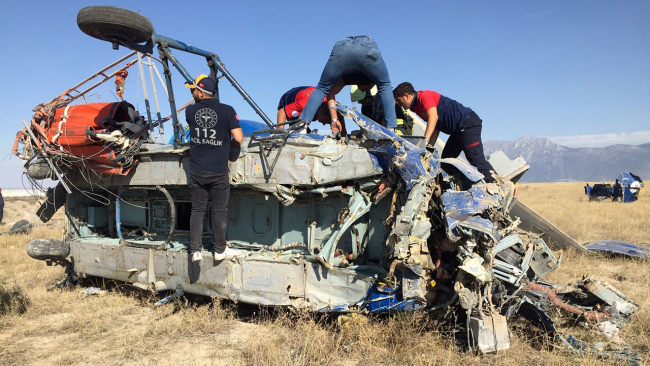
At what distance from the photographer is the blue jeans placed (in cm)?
489

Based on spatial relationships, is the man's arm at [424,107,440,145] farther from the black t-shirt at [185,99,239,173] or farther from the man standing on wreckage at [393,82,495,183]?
the black t-shirt at [185,99,239,173]

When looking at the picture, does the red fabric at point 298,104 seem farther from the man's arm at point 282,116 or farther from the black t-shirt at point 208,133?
the black t-shirt at point 208,133

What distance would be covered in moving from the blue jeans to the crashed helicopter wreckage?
0.58 meters

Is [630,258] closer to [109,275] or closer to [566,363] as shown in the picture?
[566,363]

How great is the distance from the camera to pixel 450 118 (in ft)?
17.5

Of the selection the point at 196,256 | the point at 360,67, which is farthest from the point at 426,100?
the point at 196,256

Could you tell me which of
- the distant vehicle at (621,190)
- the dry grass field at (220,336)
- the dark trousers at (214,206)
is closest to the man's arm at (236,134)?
the dark trousers at (214,206)

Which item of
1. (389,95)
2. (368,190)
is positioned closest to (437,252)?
(368,190)

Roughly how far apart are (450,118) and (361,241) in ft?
6.66

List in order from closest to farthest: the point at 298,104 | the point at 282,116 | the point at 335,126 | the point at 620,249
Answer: the point at 335,126, the point at 298,104, the point at 282,116, the point at 620,249

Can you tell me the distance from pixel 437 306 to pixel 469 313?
46cm

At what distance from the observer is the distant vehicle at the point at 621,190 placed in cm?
2012

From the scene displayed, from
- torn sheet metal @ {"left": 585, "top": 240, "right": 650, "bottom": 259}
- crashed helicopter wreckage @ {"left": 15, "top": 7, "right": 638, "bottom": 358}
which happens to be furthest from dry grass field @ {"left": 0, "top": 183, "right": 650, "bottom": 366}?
torn sheet metal @ {"left": 585, "top": 240, "right": 650, "bottom": 259}

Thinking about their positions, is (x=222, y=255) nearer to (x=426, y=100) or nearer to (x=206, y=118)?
(x=206, y=118)
